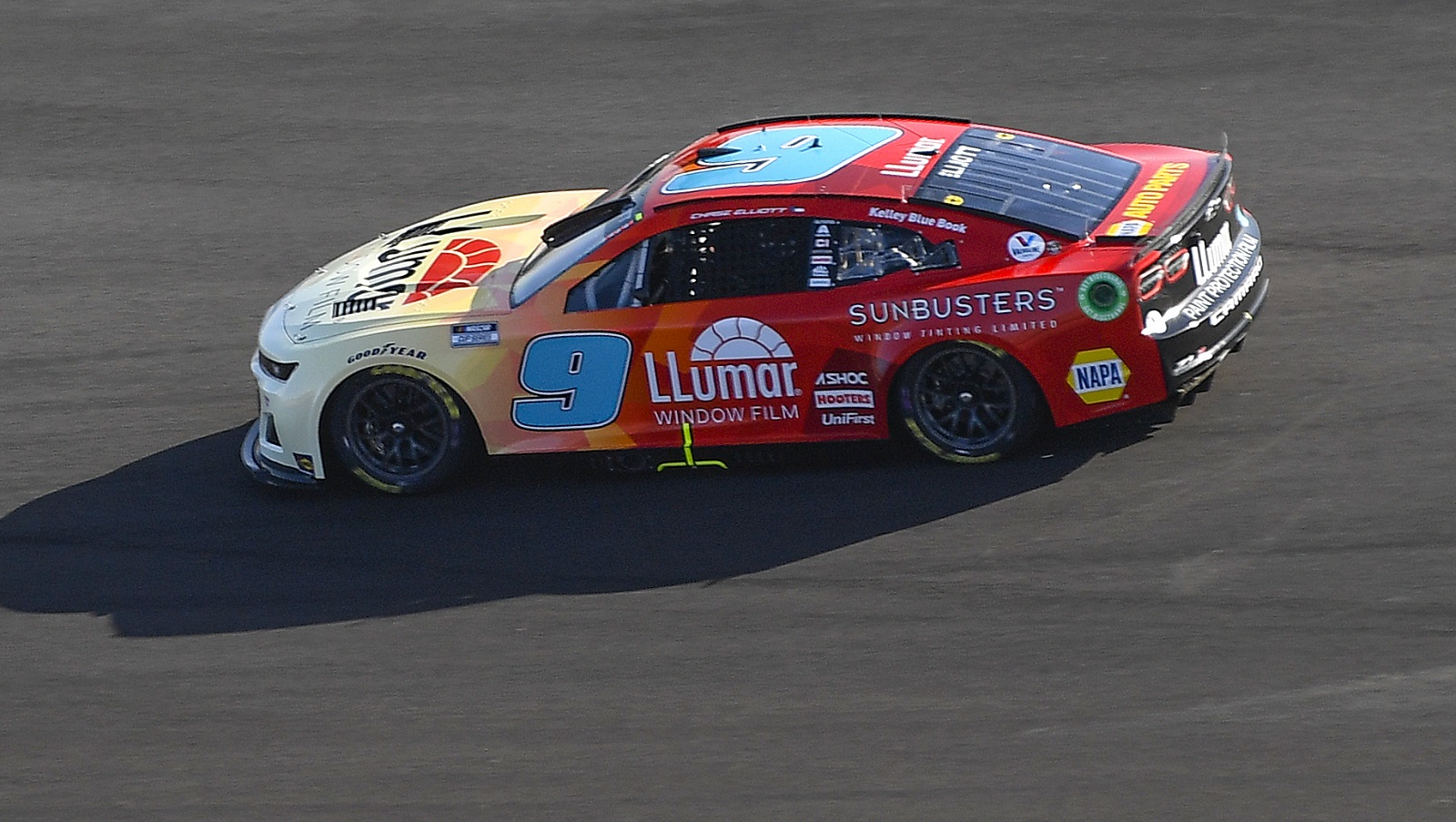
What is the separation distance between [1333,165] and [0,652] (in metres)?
8.10

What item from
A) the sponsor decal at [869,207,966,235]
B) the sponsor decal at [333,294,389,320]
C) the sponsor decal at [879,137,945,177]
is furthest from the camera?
the sponsor decal at [333,294,389,320]

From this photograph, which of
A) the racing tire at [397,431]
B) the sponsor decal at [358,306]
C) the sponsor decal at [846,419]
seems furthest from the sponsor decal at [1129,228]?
the sponsor decal at [358,306]

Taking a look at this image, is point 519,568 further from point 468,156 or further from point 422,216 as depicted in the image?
point 468,156

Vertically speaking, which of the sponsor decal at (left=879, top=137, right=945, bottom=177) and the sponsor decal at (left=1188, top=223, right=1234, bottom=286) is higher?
the sponsor decal at (left=879, top=137, right=945, bottom=177)

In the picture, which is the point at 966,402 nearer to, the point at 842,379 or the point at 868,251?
the point at 842,379

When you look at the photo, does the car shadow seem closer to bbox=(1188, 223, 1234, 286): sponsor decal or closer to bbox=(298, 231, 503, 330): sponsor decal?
bbox=(1188, 223, 1234, 286): sponsor decal

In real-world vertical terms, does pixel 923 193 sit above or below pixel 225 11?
above

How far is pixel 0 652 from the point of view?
8.03 meters

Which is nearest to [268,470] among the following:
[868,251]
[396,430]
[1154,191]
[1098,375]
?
[396,430]

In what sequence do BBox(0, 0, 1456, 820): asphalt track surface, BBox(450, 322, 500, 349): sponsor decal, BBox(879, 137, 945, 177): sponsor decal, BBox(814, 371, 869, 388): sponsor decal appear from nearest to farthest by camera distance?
1. BBox(0, 0, 1456, 820): asphalt track surface
2. BBox(814, 371, 869, 388): sponsor decal
3. BBox(879, 137, 945, 177): sponsor decal
4. BBox(450, 322, 500, 349): sponsor decal

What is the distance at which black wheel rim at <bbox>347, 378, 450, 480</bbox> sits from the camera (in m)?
8.96

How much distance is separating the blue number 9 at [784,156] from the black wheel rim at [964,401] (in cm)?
104

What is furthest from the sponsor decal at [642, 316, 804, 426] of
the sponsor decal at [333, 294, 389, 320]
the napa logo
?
the sponsor decal at [333, 294, 389, 320]

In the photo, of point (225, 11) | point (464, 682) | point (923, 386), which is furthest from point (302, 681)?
point (225, 11)
